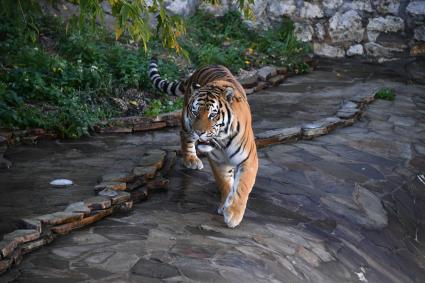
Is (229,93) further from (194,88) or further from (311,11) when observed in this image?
(311,11)

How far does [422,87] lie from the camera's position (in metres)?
11.7

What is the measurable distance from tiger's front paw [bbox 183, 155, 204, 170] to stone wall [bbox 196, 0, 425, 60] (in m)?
6.46

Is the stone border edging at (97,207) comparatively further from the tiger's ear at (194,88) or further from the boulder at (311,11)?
→ the boulder at (311,11)

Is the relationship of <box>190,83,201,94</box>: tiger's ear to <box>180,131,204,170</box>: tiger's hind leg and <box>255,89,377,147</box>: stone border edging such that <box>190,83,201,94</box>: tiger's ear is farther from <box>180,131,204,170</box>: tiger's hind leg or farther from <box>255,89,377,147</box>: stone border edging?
<box>255,89,377,147</box>: stone border edging

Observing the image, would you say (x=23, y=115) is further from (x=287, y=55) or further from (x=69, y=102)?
(x=287, y=55)

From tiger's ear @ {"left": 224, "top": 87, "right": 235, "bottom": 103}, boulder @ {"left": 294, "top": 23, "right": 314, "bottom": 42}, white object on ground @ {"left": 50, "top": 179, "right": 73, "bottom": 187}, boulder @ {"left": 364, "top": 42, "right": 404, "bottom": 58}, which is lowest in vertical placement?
white object on ground @ {"left": 50, "top": 179, "right": 73, "bottom": 187}

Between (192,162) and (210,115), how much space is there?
1.36m

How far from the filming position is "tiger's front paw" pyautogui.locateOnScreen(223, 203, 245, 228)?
5.71 meters

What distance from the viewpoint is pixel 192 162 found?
6.99 metres

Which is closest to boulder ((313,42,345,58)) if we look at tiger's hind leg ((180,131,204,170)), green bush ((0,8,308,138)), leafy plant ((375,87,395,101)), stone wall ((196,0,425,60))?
stone wall ((196,0,425,60))

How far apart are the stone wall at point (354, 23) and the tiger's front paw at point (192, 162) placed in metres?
6.46

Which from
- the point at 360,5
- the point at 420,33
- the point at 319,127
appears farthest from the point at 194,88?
the point at 420,33

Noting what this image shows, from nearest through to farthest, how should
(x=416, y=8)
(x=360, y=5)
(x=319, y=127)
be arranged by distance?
(x=319, y=127) → (x=416, y=8) → (x=360, y=5)

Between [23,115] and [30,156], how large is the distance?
834mm
